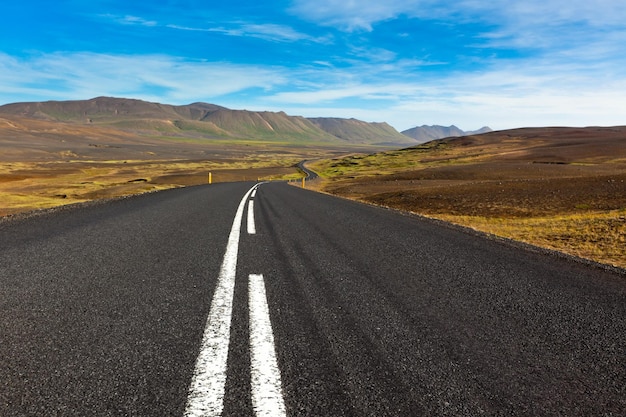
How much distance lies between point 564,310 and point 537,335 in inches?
38.9

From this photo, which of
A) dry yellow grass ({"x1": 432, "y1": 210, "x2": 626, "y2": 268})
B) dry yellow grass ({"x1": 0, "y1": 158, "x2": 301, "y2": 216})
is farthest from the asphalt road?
dry yellow grass ({"x1": 0, "y1": 158, "x2": 301, "y2": 216})

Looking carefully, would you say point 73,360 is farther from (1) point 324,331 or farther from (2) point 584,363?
(2) point 584,363

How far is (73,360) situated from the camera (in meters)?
2.91

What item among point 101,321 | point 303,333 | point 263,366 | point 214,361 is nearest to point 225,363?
point 214,361

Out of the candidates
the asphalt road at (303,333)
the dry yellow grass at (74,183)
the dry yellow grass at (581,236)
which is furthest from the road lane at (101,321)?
the dry yellow grass at (74,183)

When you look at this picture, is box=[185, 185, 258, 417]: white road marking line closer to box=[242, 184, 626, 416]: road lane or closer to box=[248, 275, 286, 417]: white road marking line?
box=[248, 275, 286, 417]: white road marking line

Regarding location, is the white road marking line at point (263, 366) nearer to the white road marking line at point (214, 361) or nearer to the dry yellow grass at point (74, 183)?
the white road marking line at point (214, 361)

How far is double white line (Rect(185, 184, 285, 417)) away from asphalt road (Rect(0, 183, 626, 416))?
2 centimetres

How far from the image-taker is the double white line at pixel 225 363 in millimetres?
2383

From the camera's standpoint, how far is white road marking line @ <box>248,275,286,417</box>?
2389 millimetres

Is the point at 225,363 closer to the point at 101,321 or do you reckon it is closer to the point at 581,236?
the point at 101,321

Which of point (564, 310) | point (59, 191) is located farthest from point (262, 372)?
point (59, 191)

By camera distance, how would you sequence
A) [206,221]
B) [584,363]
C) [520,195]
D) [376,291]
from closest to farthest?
[584,363]
[376,291]
[206,221]
[520,195]

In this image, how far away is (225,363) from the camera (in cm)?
286
